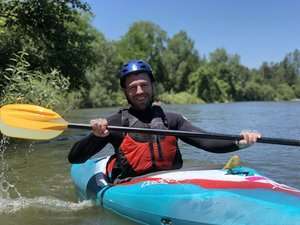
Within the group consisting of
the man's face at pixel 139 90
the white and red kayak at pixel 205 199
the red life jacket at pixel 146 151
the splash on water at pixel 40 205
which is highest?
the man's face at pixel 139 90

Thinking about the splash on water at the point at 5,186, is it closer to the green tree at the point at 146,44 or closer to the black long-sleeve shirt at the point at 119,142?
the black long-sleeve shirt at the point at 119,142

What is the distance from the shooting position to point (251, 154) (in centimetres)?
875

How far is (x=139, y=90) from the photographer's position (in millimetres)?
4133

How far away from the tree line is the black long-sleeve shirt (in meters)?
5.14

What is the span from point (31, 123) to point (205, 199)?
6.01 feet

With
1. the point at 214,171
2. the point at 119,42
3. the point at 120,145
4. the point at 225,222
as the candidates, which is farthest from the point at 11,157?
the point at 119,42

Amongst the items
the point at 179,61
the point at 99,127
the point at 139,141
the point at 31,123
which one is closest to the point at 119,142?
the point at 139,141

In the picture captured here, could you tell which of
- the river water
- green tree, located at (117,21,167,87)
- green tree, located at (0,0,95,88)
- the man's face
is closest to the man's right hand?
the man's face

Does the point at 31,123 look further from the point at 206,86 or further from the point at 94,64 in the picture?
the point at 206,86

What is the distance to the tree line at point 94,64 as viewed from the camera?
10.1 meters

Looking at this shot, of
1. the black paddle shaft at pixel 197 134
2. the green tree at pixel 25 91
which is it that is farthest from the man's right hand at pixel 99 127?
the green tree at pixel 25 91

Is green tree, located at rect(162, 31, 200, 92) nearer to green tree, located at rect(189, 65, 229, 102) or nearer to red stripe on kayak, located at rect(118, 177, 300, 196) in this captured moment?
green tree, located at rect(189, 65, 229, 102)

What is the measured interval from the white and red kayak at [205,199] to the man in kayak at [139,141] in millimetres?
172

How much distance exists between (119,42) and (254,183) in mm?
54460
